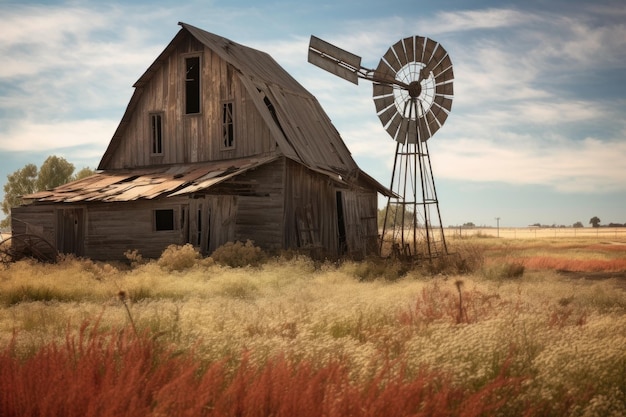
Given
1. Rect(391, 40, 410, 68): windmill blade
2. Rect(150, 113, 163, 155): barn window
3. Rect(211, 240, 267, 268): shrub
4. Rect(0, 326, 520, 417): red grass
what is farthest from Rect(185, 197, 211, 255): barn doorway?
Rect(0, 326, 520, 417): red grass

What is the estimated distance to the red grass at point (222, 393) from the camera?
4.72 metres

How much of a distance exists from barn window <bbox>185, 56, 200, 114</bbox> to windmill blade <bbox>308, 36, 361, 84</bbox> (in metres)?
4.79

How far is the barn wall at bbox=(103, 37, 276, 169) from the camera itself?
23.8m

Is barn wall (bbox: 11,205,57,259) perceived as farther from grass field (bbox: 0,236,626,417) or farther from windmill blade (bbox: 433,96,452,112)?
windmill blade (bbox: 433,96,452,112)

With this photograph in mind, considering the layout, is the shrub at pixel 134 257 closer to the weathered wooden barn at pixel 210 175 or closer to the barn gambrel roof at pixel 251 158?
the weathered wooden barn at pixel 210 175

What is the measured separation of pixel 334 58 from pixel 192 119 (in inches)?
248

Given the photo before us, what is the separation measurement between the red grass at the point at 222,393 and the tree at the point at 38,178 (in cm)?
5099

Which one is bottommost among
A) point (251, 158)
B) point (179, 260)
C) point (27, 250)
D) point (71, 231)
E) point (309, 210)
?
point (179, 260)

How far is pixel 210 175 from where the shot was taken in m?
21.9

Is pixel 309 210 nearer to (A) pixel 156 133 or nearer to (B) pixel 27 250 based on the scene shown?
(A) pixel 156 133

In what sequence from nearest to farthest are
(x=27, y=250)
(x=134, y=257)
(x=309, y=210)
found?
(x=134, y=257) < (x=27, y=250) < (x=309, y=210)

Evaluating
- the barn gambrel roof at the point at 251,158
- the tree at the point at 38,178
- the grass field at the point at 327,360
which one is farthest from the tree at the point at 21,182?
the grass field at the point at 327,360

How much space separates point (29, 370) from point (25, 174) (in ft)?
201

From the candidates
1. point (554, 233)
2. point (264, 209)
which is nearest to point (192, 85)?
point (264, 209)
